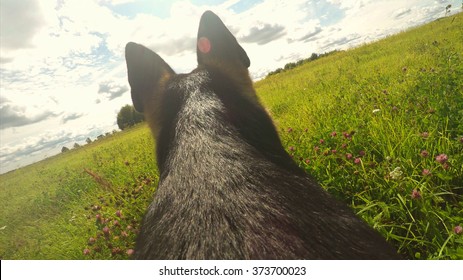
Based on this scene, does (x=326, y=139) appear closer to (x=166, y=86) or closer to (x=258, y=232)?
(x=166, y=86)

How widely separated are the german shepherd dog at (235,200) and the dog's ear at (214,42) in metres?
0.62

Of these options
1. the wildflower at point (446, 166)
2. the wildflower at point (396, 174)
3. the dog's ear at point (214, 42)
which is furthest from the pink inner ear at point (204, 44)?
the wildflower at point (446, 166)

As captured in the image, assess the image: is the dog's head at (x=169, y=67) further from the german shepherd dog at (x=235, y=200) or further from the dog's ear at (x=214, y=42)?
the german shepherd dog at (x=235, y=200)

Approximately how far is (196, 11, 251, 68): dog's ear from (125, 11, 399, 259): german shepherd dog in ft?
2.04

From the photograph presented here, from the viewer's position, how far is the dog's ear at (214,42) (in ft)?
9.66

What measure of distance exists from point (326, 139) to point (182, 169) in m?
2.05

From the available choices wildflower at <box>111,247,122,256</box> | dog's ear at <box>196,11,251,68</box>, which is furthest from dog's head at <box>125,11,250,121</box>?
wildflower at <box>111,247,122,256</box>

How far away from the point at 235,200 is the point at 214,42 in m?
2.03

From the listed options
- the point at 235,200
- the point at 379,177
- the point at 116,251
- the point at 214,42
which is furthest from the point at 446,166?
the point at 116,251

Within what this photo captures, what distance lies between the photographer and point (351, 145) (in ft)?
9.96

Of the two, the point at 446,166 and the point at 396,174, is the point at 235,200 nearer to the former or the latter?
the point at 396,174

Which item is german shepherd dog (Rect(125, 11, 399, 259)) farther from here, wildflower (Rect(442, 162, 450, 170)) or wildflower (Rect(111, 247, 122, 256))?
wildflower (Rect(111, 247, 122, 256))

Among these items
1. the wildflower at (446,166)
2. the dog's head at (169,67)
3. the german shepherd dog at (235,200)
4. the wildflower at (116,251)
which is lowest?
the wildflower at (446,166)
